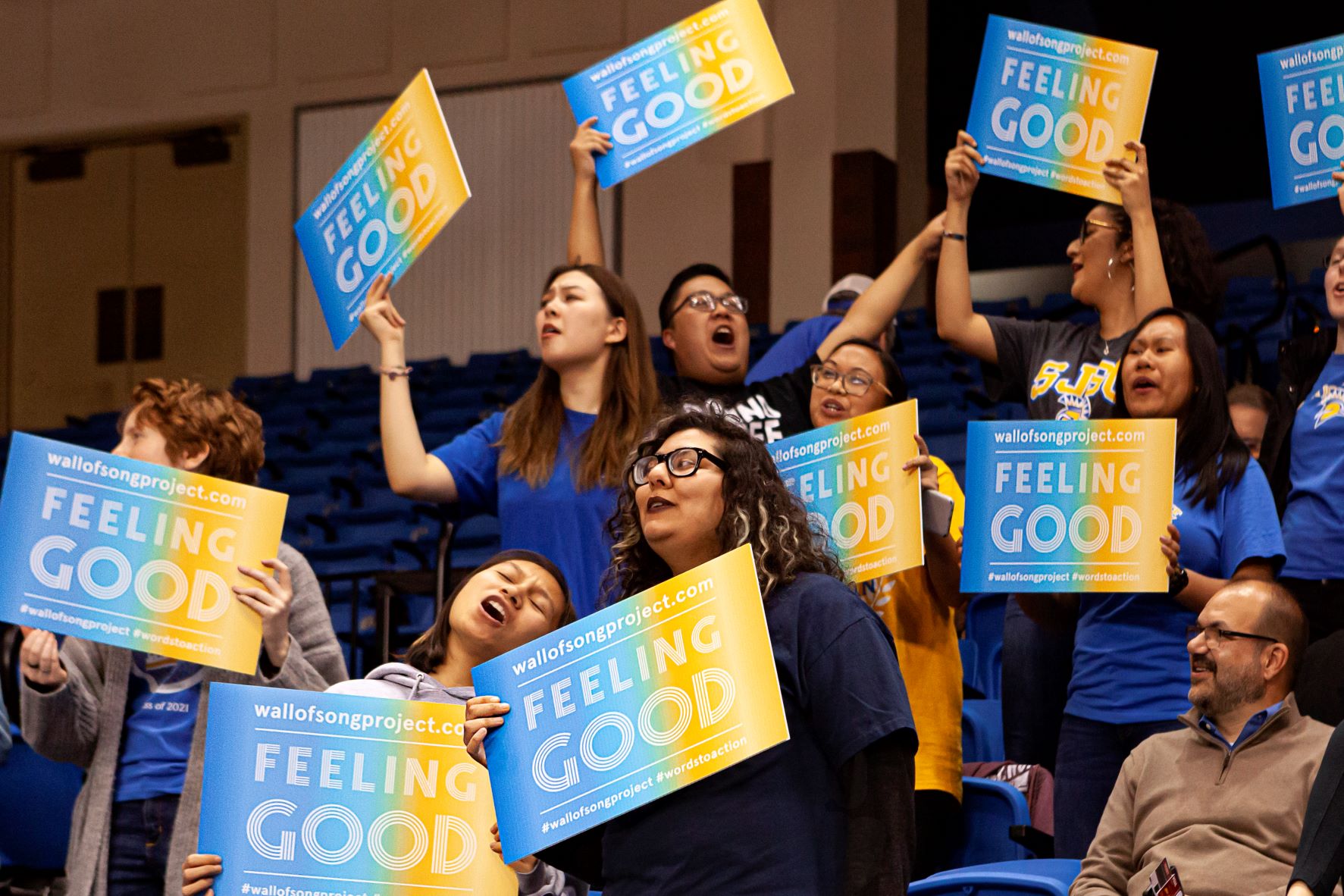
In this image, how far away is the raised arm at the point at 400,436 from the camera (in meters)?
3.05

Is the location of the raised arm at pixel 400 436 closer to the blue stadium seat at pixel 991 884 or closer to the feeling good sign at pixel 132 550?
the feeling good sign at pixel 132 550

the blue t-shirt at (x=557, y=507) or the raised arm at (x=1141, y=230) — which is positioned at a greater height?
the raised arm at (x=1141, y=230)

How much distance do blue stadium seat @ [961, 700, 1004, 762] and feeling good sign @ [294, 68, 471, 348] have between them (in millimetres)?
1520

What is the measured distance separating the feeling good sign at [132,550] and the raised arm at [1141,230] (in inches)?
68.5

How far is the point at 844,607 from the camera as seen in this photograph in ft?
6.44

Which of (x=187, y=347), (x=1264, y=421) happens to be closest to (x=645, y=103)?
(x=1264, y=421)

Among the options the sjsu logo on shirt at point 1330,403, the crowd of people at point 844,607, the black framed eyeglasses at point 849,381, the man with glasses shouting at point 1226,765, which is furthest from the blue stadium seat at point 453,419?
the man with glasses shouting at point 1226,765

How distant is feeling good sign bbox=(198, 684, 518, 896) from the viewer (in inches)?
88.7

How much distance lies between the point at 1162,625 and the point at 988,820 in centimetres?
47

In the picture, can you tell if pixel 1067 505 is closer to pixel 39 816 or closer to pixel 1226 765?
pixel 1226 765

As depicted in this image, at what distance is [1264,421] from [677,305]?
5.02ft

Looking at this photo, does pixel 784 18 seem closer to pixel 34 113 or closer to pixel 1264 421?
pixel 34 113

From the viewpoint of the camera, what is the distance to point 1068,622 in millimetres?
3084

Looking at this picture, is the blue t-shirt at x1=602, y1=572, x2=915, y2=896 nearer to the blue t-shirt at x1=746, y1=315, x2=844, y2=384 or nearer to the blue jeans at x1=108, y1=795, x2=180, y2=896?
the blue jeans at x1=108, y1=795, x2=180, y2=896
